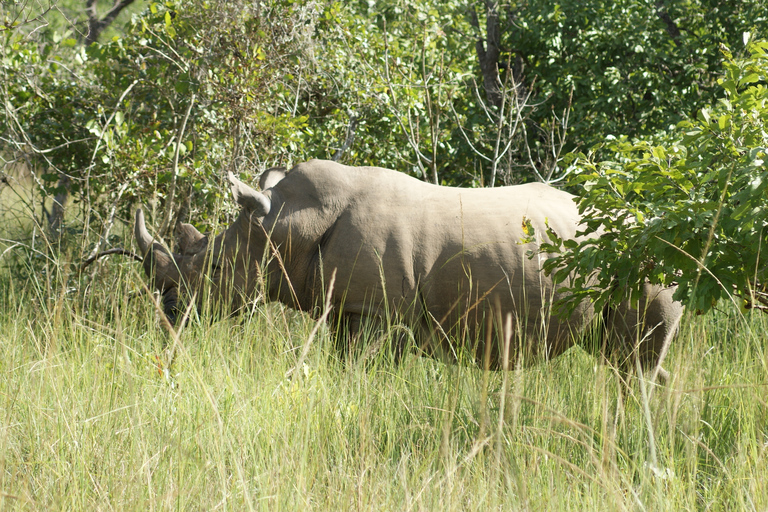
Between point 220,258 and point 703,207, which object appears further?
point 220,258

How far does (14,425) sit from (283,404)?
93cm

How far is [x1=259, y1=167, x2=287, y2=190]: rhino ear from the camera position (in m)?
4.47

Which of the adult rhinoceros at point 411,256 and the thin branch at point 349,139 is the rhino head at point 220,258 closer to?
the adult rhinoceros at point 411,256

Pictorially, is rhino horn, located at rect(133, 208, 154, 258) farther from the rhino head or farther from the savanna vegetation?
the savanna vegetation

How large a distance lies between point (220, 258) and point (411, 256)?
1.08m

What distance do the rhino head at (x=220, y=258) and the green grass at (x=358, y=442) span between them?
0.68m

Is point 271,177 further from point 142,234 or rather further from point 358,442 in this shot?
point 358,442

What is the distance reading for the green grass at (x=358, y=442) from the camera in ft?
7.16

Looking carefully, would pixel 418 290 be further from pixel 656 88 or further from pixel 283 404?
pixel 656 88

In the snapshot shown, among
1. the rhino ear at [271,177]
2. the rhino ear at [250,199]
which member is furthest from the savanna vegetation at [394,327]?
the rhino ear at [271,177]

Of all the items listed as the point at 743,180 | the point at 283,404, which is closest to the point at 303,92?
the point at 283,404

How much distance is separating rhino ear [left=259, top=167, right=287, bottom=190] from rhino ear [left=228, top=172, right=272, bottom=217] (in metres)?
0.34

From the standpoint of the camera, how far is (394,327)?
11.7ft

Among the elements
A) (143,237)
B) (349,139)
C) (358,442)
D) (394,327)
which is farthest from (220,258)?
(349,139)
